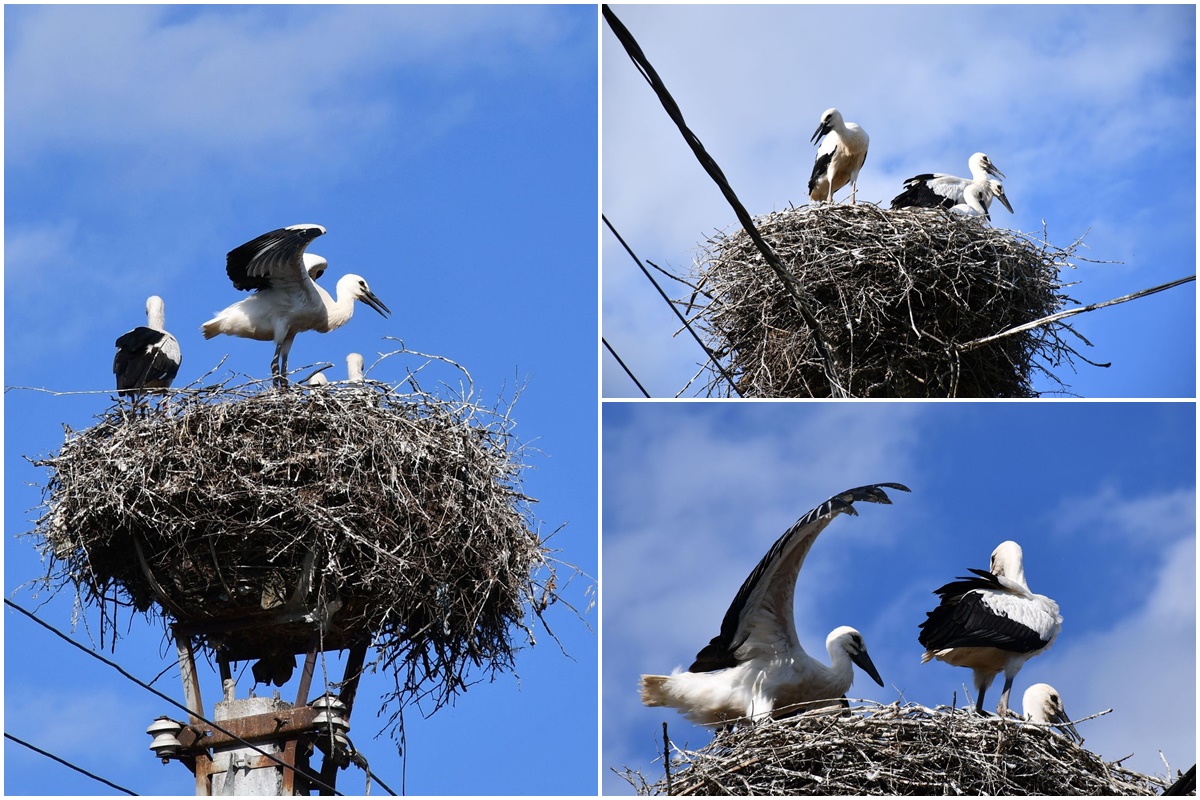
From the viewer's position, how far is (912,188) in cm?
1108

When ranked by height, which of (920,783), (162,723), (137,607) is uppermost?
(137,607)

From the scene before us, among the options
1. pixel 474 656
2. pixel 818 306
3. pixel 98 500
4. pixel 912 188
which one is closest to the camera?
pixel 98 500

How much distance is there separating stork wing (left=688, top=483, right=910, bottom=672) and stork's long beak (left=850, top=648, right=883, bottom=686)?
74 cm

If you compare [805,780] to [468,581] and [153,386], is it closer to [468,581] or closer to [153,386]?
[468,581]

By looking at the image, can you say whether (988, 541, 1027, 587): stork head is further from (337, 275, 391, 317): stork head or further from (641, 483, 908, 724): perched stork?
(337, 275, 391, 317): stork head

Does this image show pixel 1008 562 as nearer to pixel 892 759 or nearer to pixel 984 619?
pixel 984 619

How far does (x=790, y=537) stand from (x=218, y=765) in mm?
2922

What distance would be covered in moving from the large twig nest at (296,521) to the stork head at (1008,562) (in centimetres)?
233

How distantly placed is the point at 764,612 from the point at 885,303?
7.53 feet

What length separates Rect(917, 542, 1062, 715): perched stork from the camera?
8281 millimetres

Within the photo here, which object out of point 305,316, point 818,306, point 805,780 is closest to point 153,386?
point 305,316

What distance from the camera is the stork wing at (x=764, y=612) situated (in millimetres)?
7676

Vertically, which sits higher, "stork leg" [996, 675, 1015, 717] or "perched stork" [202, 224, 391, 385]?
"perched stork" [202, 224, 391, 385]

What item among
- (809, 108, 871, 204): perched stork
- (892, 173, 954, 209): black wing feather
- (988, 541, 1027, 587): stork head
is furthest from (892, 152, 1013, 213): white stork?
(988, 541, 1027, 587): stork head
